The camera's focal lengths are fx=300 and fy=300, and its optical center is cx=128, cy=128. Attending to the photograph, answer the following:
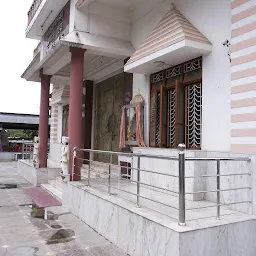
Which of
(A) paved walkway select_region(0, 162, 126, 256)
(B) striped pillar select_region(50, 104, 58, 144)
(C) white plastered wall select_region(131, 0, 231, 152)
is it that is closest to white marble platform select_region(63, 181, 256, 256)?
(A) paved walkway select_region(0, 162, 126, 256)

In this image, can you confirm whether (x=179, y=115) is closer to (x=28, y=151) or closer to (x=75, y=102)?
(x=75, y=102)

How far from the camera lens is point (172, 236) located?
3256 mm

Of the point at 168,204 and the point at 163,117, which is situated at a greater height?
the point at 163,117

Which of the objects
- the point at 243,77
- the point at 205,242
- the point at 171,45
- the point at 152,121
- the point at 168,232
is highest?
the point at 171,45

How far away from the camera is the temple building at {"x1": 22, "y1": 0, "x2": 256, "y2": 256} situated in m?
4.34

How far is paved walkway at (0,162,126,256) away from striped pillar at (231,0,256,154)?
2.34m

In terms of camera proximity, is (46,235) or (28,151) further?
(28,151)

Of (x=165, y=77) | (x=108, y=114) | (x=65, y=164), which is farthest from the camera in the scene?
(x=108, y=114)

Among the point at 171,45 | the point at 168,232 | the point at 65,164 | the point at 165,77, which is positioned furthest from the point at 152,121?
the point at 168,232

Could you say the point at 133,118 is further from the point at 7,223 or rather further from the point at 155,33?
the point at 7,223

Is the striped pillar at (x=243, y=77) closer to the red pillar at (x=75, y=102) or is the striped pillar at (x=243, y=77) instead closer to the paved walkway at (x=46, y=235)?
the paved walkway at (x=46, y=235)

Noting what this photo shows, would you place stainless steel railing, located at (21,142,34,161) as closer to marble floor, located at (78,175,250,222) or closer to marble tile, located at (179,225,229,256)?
marble floor, located at (78,175,250,222)

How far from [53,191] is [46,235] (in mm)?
3380

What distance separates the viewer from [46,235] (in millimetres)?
4758
